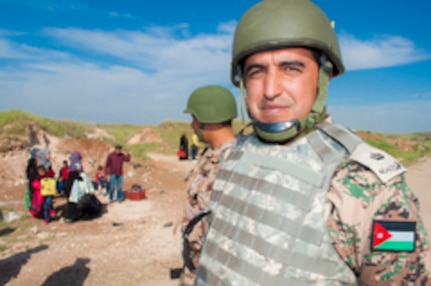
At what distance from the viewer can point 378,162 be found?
47.3 inches

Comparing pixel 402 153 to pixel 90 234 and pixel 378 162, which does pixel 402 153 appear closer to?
pixel 90 234

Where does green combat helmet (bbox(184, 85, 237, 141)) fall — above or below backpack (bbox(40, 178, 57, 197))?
above

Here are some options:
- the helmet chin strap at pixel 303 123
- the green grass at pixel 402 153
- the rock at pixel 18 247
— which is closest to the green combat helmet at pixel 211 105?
the helmet chin strap at pixel 303 123

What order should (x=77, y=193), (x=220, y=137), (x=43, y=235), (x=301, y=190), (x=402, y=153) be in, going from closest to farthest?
(x=301, y=190) < (x=220, y=137) < (x=43, y=235) < (x=77, y=193) < (x=402, y=153)

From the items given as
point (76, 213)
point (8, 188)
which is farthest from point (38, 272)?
point (8, 188)

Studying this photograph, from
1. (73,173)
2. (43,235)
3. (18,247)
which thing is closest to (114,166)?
(73,173)

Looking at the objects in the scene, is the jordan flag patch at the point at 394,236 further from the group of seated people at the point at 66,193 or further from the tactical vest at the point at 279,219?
the group of seated people at the point at 66,193

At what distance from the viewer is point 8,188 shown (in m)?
11.0

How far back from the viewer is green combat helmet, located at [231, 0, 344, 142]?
1438 millimetres

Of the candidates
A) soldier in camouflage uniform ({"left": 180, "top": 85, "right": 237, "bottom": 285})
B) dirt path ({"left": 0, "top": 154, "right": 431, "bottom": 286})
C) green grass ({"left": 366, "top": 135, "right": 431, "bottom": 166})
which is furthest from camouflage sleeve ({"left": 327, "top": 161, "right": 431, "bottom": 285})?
green grass ({"left": 366, "top": 135, "right": 431, "bottom": 166})

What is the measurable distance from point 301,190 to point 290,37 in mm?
688

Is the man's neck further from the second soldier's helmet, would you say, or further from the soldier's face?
the soldier's face

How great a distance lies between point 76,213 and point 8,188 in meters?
4.91

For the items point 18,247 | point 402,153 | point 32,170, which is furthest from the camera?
point 402,153
